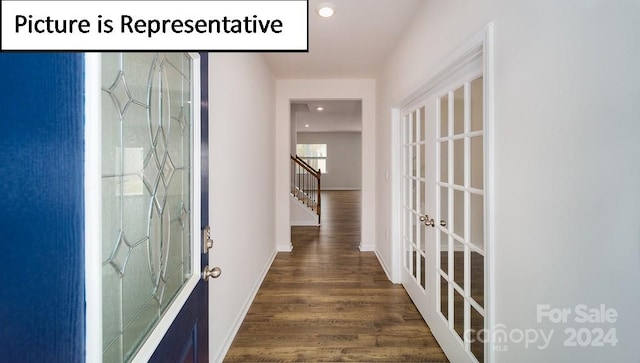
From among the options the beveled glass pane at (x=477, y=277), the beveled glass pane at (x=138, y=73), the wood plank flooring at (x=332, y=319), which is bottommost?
the wood plank flooring at (x=332, y=319)

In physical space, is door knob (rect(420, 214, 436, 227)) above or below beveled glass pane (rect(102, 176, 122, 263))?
below

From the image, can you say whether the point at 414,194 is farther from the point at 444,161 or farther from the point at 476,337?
the point at 476,337

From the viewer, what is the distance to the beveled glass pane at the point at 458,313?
1824mm

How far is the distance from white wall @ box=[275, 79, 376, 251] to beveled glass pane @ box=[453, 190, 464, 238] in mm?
2258

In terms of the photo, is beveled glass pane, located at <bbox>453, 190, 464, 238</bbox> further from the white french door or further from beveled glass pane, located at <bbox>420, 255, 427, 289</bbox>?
beveled glass pane, located at <bbox>420, 255, 427, 289</bbox>

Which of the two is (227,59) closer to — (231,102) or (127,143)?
(231,102)

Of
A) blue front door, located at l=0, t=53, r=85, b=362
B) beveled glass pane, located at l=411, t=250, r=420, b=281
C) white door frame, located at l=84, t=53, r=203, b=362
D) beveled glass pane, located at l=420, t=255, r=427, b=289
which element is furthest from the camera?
beveled glass pane, located at l=411, t=250, r=420, b=281

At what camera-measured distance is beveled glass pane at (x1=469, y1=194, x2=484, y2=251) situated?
153 centimetres

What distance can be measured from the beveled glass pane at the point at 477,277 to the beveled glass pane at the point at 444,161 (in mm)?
543

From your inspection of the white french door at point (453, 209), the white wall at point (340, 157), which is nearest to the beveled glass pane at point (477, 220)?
the white french door at point (453, 209)

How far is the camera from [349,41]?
2.82 metres

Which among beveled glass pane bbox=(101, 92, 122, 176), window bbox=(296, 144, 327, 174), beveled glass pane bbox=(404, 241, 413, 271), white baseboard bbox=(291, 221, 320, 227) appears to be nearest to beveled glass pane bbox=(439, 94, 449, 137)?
beveled glass pane bbox=(404, 241, 413, 271)

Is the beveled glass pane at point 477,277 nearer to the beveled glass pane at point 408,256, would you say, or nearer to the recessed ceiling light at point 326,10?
the beveled glass pane at point 408,256

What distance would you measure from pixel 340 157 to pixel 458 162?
11.3 meters
